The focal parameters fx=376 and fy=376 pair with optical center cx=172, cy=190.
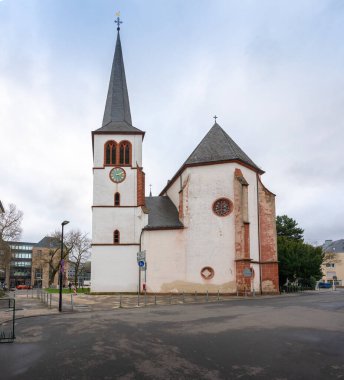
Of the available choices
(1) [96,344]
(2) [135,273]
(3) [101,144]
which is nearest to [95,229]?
(2) [135,273]

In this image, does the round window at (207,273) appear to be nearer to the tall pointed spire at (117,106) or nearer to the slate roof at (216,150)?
the slate roof at (216,150)

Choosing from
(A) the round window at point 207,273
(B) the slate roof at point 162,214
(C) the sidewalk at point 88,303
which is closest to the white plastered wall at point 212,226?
(A) the round window at point 207,273

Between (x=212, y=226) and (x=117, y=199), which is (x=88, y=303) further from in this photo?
(x=117, y=199)

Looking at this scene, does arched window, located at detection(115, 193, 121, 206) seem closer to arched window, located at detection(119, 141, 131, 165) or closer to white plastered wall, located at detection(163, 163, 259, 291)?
arched window, located at detection(119, 141, 131, 165)

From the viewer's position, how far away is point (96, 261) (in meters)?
32.3

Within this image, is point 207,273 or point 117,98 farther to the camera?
point 117,98

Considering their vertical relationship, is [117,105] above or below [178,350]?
above

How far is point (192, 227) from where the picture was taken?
1230 inches

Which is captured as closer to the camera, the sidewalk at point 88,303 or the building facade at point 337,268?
the sidewalk at point 88,303

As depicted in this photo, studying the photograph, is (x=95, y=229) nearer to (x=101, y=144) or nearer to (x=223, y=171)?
(x=101, y=144)

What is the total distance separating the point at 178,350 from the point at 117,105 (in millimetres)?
32208

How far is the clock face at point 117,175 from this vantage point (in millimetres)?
34531

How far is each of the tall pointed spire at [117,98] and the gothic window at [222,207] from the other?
12.7 m

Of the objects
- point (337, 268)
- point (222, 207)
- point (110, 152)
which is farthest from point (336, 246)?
point (110, 152)
